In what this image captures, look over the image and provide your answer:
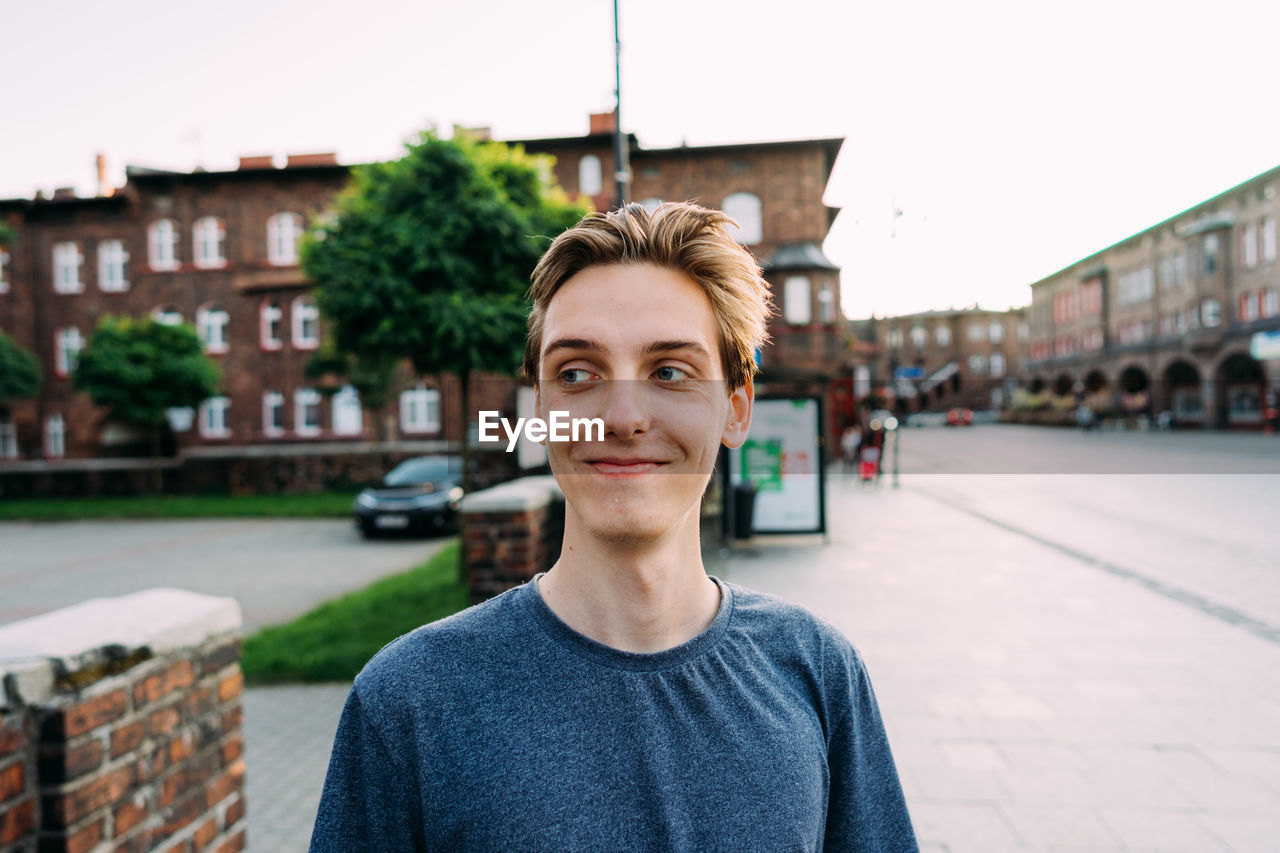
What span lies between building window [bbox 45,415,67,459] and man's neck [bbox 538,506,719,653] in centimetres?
3920

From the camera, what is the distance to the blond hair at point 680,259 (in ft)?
3.58

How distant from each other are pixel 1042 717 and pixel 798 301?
24540 millimetres

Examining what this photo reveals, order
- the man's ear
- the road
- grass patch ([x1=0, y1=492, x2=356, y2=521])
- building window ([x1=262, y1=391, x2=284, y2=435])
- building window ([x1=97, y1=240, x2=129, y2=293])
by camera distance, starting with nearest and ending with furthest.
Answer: the man's ear, the road, grass patch ([x1=0, y1=492, x2=356, y2=521]), building window ([x1=262, y1=391, x2=284, y2=435]), building window ([x1=97, y1=240, x2=129, y2=293])

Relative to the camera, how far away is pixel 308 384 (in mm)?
29672

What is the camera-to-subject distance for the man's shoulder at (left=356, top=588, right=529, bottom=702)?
1.09 metres

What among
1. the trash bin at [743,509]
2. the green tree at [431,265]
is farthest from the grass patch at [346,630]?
the trash bin at [743,509]

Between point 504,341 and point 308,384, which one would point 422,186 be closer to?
point 504,341

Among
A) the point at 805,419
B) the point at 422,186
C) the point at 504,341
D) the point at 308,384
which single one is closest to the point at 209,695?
the point at 504,341

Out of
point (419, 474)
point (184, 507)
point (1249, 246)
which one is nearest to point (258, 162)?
point (184, 507)

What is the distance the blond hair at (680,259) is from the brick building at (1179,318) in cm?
3863

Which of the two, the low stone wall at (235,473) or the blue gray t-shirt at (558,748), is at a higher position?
the blue gray t-shirt at (558,748)

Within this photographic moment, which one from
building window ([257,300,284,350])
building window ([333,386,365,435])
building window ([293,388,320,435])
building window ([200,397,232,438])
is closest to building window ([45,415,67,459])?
building window ([200,397,232,438])

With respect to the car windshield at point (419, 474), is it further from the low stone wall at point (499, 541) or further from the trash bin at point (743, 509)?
the low stone wall at point (499, 541)

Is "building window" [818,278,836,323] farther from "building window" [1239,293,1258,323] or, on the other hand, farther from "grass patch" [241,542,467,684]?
"building window" [1239,293,1258,323]
